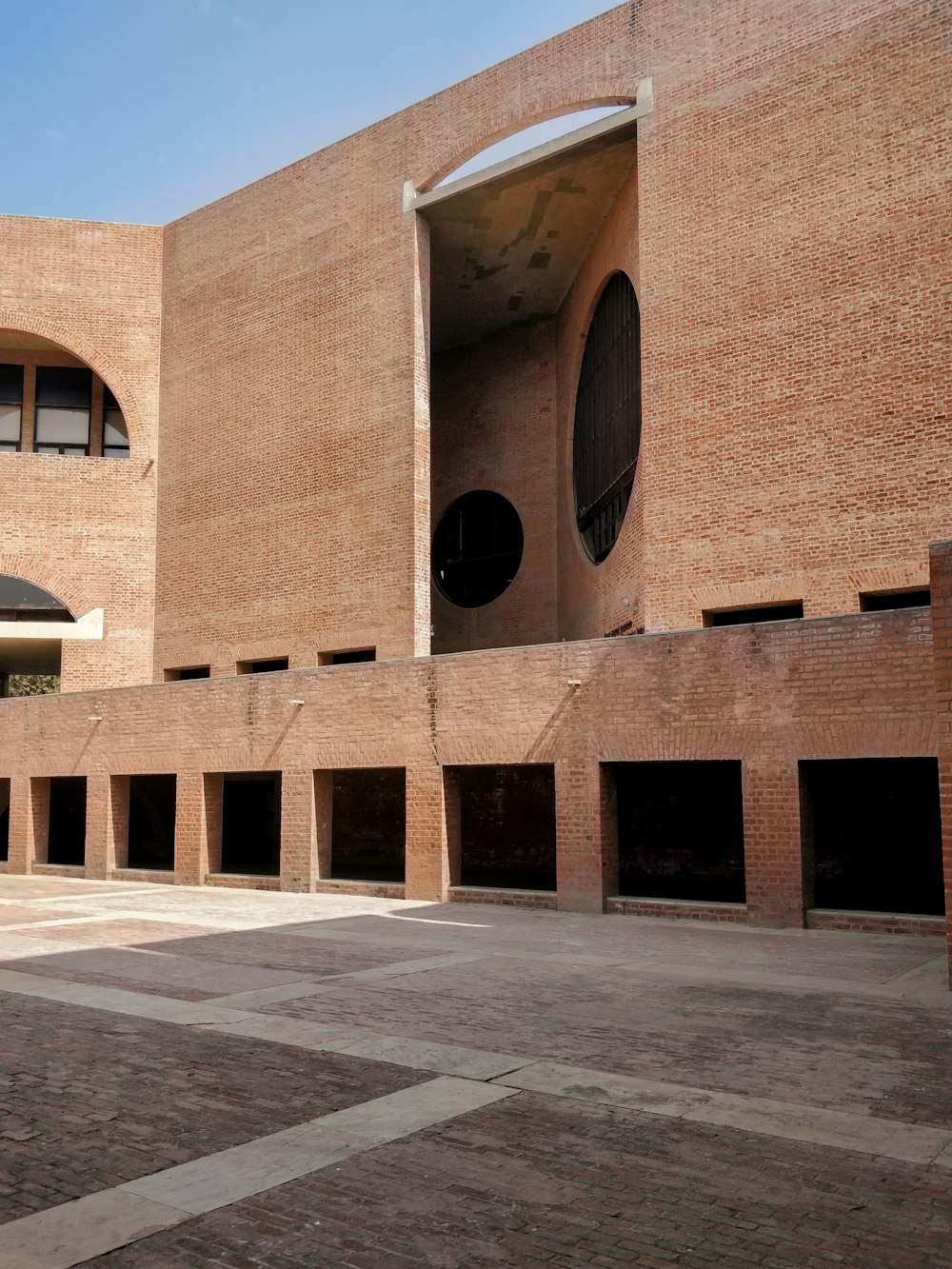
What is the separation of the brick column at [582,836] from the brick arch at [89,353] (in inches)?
622

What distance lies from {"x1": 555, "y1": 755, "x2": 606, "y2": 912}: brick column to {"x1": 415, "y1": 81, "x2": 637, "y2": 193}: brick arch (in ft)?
38.5

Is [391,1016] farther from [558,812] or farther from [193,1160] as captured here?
[558,812]

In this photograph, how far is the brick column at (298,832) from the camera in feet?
56.6

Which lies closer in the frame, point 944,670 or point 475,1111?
point 475,1111

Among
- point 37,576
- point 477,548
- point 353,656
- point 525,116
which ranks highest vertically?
point 525,116

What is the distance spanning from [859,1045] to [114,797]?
1692 cm

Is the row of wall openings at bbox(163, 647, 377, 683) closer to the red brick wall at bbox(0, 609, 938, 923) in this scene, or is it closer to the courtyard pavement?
the red brick wall at bbox(0, 609, 938, 923)

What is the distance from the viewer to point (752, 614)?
16.5 metres

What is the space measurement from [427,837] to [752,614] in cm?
603

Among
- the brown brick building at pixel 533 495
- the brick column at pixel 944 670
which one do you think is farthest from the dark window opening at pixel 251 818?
the brick column at pixel 944 670

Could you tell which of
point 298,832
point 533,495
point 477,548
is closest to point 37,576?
point 477,548

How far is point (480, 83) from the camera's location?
20.1 metres

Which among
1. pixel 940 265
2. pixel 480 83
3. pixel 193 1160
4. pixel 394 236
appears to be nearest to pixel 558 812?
pixel 940 265

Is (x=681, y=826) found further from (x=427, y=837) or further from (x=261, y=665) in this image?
(x=261, y=665)
